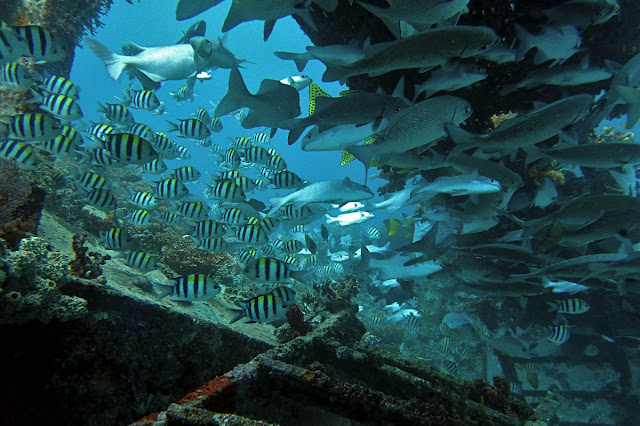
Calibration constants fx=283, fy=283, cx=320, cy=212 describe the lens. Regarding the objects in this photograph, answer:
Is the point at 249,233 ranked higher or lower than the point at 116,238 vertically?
higher

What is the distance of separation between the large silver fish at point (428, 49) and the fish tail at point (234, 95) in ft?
3.64

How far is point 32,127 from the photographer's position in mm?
4891

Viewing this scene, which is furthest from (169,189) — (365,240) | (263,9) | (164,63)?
(263,9)

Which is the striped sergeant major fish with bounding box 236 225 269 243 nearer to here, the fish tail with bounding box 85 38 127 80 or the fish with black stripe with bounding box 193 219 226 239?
the fish with black stripe with bounding box 193 219 226 239

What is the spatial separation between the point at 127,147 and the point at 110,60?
1301mm

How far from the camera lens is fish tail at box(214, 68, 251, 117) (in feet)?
9.47

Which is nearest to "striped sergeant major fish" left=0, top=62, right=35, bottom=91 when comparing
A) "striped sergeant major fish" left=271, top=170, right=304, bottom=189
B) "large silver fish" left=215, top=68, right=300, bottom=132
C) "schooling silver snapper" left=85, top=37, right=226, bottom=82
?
"schooling silver snapper" left=85, top=37, right=226, bottom=82

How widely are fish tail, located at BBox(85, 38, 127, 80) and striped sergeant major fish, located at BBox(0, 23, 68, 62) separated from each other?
123 cm

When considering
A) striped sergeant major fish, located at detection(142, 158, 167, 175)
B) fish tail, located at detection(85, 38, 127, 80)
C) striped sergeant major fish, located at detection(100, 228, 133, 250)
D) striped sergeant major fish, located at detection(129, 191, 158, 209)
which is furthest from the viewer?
striped sergeant major fish, located at detection(142, 158, 167, 175)

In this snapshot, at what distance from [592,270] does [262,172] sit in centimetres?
820

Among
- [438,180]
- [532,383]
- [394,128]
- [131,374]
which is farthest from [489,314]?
[131,374]

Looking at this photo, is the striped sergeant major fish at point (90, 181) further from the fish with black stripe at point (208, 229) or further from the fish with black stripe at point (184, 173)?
the fish with black stripe at point (208, 229)

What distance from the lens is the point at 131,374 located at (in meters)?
2.49

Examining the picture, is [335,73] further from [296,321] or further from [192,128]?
[192,128]
